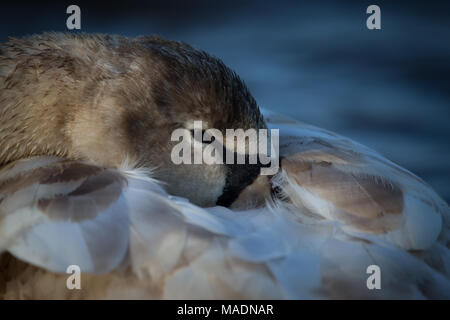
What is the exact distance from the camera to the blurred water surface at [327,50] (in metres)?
3.98

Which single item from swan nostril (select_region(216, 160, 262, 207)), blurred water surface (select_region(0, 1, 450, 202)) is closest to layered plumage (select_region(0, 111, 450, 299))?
swan nostril (select_region(216, 160, 262, 207))

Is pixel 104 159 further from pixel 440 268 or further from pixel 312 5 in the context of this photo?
pixel 312 5

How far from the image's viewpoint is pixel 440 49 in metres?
4.33

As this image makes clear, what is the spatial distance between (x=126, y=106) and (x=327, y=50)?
2.94 meters

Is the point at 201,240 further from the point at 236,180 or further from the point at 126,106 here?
the point at 126,106

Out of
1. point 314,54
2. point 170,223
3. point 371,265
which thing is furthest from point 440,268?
point 314,54

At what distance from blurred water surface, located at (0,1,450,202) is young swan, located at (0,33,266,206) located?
224 cm

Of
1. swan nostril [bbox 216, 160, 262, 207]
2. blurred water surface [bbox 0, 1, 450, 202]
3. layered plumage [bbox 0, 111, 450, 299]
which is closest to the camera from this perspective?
layered plumage [bbox 0, 111, 450, 299]

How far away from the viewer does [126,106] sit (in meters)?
1.76

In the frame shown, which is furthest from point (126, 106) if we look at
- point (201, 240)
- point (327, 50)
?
point (327, 50)

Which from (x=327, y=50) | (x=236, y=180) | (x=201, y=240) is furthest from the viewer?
(x=327, y=50)

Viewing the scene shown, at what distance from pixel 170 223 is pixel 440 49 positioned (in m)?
3.50

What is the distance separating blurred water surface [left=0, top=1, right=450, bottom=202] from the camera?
3.98 metres

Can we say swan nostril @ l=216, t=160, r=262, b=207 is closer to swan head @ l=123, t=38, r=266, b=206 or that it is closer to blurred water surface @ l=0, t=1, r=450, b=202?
swan head @ l=123, t=38, r=266, b=206
